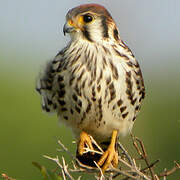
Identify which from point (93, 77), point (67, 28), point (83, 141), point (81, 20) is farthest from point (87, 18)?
point (83, 141)

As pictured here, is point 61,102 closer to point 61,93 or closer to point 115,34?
point 61,93

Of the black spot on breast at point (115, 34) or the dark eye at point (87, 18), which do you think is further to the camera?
the black spot on breast at point (115, 34)

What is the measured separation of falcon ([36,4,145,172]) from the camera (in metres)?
4.43

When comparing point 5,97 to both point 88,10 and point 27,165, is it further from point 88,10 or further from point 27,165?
point 88,10

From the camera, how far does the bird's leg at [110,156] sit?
183 inches

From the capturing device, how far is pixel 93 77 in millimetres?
4430

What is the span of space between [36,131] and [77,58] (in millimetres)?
4067

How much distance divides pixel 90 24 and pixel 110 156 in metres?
1.03

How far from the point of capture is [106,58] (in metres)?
4.50

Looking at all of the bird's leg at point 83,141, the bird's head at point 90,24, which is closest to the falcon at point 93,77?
the bird's head at point 90,24

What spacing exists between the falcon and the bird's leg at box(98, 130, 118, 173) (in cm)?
1

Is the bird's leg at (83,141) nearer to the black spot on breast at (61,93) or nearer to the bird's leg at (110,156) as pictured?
the bird's leg at (110,156)

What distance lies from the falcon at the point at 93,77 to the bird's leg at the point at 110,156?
1 cm

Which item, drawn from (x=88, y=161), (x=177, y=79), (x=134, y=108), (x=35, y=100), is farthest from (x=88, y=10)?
(x=177, y=79)
